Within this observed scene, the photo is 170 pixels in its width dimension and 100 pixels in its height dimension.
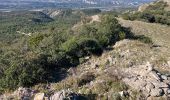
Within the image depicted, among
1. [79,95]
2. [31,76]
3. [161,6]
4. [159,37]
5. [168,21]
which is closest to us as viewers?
[79,95]

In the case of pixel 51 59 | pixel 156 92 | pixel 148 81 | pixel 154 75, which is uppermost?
pixel 154 75

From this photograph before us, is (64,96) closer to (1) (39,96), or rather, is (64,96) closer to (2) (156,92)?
(1) (39,96)

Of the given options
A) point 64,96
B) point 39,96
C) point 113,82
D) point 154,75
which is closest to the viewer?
point 64,96

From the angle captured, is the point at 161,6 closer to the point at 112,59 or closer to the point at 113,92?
the point at 112,59

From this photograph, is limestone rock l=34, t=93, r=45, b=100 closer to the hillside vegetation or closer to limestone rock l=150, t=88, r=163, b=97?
the hillside vegetation

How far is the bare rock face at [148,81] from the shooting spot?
61.5ft

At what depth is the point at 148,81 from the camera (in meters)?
19.4

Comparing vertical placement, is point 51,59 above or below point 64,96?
above

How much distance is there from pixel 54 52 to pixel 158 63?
713cm

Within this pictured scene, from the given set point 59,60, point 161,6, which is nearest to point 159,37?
point 59,60

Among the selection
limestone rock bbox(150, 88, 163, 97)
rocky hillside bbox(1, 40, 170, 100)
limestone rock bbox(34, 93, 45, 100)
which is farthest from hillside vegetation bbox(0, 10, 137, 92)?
limestone rock bbox(150, 88, 163, 97)

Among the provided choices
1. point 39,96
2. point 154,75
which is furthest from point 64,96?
point 154,75

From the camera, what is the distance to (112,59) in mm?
24375

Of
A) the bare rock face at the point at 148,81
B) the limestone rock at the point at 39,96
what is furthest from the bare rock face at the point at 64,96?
the bare rock face at the point at 148,81
